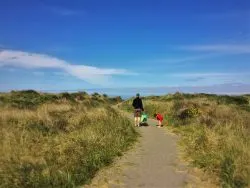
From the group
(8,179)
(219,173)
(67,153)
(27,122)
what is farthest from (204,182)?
(27,122)

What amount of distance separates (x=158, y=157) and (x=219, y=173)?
3158mm

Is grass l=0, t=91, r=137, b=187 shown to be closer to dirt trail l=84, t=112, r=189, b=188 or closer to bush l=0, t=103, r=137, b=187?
bush l=0, t=103, r=137, b=187

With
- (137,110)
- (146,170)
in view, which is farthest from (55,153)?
(137,110)

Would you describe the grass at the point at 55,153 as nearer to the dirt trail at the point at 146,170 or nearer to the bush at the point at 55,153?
the bush at the point at 55,153

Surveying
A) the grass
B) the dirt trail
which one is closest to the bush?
the grass

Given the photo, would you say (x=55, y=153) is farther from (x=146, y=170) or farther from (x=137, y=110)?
(x=137, y=110)

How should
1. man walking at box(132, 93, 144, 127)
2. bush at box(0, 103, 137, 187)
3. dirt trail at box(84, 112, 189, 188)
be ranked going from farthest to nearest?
man walking at box(132, 93, 144, 127), dirt trail at box(84, 112, 189, 188), bush at box(0, 103, 137, 187)

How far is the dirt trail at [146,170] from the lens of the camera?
9.84 metres

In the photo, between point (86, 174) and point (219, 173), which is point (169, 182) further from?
point (86, 174)

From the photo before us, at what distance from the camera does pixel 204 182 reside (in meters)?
10.1

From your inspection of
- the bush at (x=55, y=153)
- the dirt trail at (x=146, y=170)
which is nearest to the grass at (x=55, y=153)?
the bush at (x=55, y=153)

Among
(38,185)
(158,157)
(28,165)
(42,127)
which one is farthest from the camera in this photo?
(42,127)

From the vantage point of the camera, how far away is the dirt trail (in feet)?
32.3

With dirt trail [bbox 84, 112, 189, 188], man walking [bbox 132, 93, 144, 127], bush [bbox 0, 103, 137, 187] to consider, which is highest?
man walking [bbox 132, 93, 144, 127]
